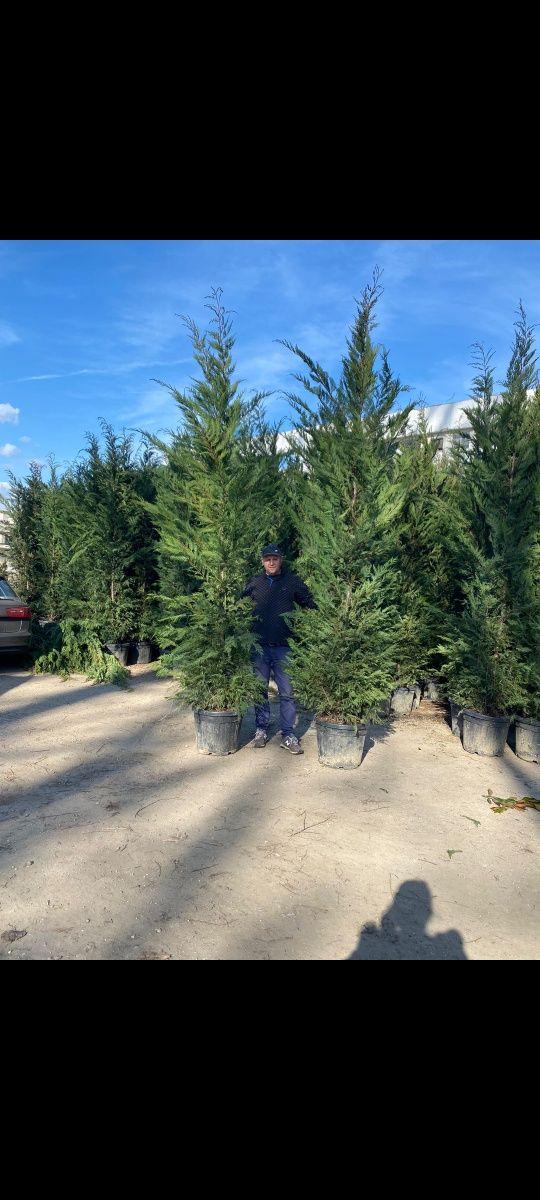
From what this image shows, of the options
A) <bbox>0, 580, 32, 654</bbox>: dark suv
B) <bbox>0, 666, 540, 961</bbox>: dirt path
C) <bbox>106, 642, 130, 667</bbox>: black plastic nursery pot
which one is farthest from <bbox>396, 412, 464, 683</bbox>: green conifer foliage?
<bbox>0, 580, 32, 654</bbox>: dark suv

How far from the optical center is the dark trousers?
6023mm

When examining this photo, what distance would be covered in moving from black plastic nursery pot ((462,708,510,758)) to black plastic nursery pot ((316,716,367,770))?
1.38 meters

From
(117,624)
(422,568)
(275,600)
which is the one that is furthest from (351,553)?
(117,624)

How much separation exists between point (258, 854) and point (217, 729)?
2034 mm

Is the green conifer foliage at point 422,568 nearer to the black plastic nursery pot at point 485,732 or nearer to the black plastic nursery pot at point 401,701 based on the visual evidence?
the black plastic nursery pot at point 401,701

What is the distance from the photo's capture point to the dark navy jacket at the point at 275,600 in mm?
6035

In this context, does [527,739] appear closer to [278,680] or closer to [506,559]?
[506,559]

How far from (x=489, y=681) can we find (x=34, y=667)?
767 centimetres

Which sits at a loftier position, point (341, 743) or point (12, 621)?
point (12, 621)

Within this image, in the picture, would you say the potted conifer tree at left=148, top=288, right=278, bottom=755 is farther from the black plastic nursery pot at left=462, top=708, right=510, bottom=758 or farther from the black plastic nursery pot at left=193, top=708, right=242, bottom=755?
the black plastic nursery pot at left=462, top=708, right=510, bottom=758

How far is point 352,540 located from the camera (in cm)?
536

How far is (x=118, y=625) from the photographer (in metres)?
10.8

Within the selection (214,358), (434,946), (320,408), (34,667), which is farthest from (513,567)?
(34,667)
